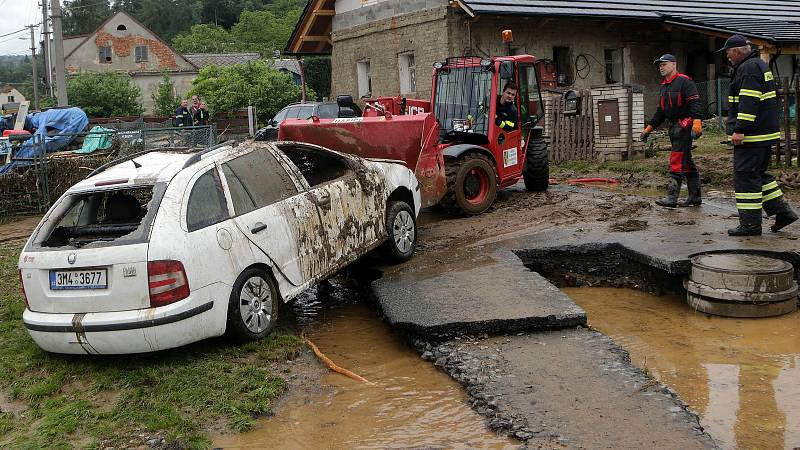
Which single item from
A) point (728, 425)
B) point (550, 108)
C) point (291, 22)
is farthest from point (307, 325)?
point (291, 22)

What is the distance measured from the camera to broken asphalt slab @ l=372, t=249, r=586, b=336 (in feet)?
19.1

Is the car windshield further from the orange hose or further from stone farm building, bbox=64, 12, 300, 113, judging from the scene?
stone farm building, bbox=64, 12, 300, 113

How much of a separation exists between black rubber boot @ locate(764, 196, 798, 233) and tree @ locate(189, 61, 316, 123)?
28401 millimetres

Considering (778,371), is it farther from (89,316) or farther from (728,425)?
(89,316)

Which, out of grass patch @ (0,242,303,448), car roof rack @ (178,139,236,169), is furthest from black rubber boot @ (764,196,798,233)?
car roof rack @ (178,139,236,169)

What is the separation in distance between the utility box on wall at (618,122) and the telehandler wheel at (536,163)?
4427 millimetres

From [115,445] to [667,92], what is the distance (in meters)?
7.56

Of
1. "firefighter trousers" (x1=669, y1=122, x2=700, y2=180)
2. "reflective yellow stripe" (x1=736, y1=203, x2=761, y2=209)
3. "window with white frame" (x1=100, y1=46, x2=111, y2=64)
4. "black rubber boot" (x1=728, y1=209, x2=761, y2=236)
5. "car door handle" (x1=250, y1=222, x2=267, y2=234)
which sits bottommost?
"black rubber boot" (x1=728, y1=209, x2=761, y2=236)

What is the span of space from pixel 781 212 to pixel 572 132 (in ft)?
28.1

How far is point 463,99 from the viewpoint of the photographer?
11094 millimetres

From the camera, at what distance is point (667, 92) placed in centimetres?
946

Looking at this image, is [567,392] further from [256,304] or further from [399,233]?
[399,233]

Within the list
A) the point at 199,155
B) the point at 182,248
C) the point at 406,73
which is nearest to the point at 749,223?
the point at 199,155

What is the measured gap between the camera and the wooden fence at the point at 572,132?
53.0 feet
